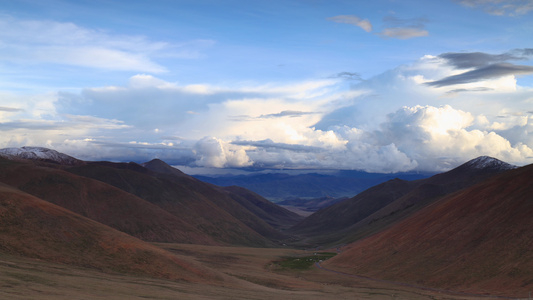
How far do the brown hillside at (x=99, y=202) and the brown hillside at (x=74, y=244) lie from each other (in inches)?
2683

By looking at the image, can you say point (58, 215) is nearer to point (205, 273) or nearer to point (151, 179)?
point (205, 273)

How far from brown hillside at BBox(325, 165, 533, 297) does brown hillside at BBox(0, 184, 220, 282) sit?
117 ft

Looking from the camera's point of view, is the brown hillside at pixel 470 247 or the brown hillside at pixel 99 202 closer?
the brown hillside at pixel 470 247

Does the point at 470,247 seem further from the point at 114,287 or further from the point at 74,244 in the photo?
the point at 74,244

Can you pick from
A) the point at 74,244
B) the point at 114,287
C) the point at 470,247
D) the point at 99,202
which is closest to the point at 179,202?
the point at 99,202

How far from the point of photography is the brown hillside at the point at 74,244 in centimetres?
5000

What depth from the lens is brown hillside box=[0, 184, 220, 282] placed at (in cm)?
5000

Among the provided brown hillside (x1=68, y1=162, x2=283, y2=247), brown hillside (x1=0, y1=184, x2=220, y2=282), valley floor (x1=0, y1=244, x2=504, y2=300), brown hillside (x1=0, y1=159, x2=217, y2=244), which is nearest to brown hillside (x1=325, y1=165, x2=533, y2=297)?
valley floor (x1=0, y1=244, x2=504, y2=300)

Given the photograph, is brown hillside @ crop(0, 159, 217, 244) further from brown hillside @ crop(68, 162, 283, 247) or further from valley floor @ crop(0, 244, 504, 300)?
valley floor @ crop(0, 244, 504, 300)

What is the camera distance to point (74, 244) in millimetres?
54406

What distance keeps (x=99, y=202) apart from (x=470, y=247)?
111 meters

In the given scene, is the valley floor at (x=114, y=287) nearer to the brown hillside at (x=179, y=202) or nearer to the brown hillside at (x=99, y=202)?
the brown hillside at (x=99, y=202)

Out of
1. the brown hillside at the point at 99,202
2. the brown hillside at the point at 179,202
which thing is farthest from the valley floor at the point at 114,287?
the brown hillside at the point at 179,202

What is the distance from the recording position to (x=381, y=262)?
268 feet
